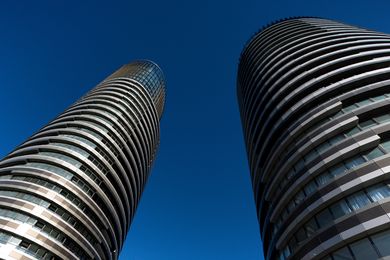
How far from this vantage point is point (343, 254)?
2094 centimetres

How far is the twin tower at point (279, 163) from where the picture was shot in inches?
926

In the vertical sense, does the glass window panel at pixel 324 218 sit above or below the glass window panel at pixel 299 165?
below

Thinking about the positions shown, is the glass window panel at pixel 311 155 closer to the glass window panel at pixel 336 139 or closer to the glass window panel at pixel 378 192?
the glass window panel at pixel 336 139

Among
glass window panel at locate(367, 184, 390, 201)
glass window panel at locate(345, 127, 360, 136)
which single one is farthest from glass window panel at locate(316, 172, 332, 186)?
glass window panel at locate(345, 127, 360, 136)

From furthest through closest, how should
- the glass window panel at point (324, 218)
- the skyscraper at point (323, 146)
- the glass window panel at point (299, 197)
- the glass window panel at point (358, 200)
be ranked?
the glass window panel at point (299, 197)
the glass window panel at point (324, 218)
the glass window panel at point (358, 200)
the skyscraper at point (323, 146)

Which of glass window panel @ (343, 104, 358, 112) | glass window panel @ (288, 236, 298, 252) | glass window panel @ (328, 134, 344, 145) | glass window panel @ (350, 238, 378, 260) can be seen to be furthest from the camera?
glass window panel @ (343, 104, 358, 112)

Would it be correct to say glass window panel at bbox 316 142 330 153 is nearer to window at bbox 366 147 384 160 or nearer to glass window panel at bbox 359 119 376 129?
glass window panel at bbox 359 119 376 129

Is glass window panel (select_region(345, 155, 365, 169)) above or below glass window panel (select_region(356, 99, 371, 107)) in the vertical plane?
below

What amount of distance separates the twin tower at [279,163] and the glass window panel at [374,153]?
0.38 ft

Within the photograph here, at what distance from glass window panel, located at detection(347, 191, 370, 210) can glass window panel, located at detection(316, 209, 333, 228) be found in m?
1.96

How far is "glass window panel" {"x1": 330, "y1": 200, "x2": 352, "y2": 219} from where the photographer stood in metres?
23.0

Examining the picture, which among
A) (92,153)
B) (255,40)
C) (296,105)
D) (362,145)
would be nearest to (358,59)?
(296,105)

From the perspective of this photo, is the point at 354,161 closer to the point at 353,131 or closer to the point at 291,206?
the point at 353,131

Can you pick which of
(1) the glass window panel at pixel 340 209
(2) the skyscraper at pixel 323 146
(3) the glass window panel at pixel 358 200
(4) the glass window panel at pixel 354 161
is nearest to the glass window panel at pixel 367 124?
(2) the skyscraper at pixel 323 146
